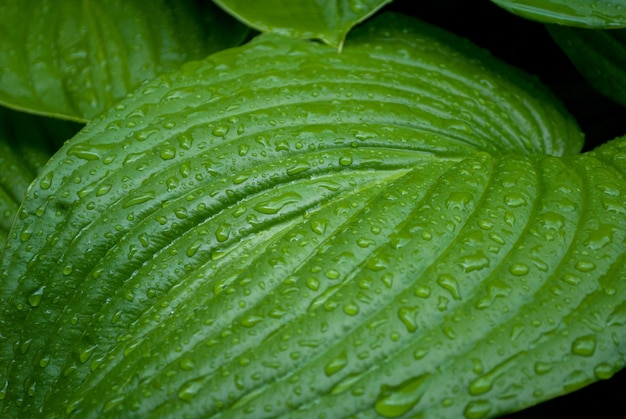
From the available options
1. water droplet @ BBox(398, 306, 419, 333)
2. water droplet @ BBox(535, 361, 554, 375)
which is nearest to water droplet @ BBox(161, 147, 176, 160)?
water droplet @ BBox(398, 306, 419, 333)

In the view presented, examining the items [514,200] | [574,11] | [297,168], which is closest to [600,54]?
[574,11]

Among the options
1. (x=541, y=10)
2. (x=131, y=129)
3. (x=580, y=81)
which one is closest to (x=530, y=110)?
(x=541, y=10)

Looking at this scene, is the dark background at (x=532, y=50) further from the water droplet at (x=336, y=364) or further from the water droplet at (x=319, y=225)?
the water droplet at (x=336, y=364)

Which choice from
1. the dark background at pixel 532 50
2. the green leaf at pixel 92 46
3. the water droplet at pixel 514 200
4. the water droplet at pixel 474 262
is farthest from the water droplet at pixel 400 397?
the dark background at pixel 532 50

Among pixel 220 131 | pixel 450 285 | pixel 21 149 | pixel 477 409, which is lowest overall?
pixel 477 409

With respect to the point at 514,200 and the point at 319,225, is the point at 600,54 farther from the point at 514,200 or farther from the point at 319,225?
the point at 319,225

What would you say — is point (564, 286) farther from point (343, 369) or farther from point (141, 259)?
point (141, 259)
